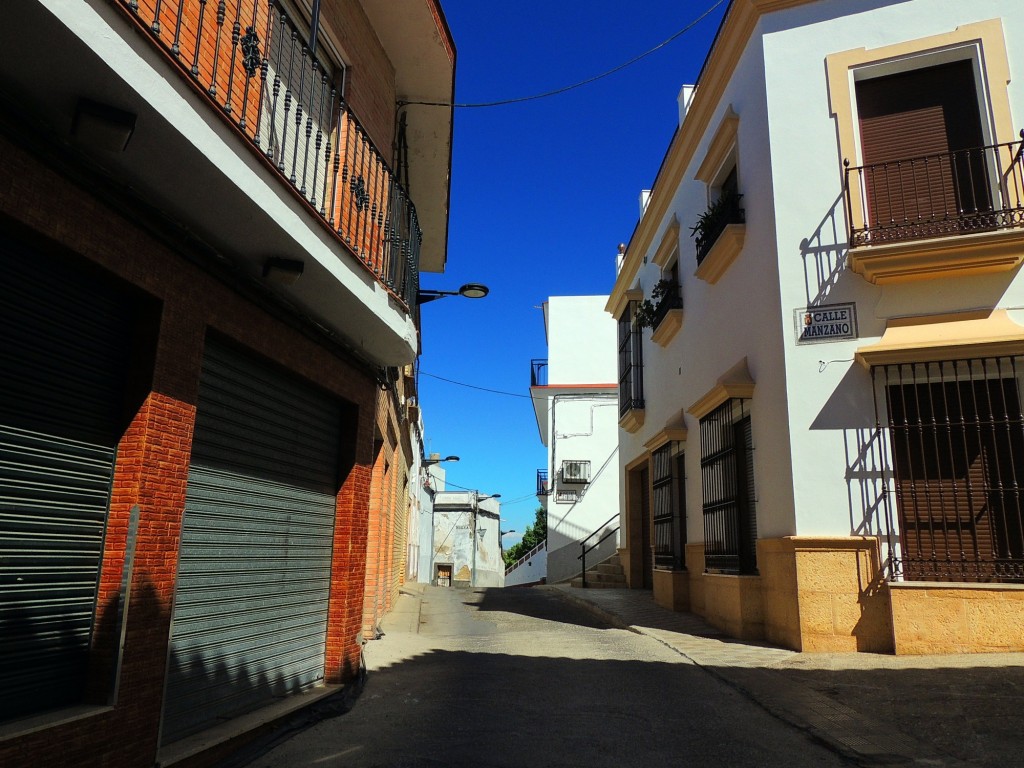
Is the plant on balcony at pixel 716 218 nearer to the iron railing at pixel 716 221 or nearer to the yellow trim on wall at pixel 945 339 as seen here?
the iron railing at pixel 716 221

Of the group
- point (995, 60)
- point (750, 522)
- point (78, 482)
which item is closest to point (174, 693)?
point (78, 482)

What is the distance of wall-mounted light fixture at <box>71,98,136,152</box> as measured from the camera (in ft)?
11.0

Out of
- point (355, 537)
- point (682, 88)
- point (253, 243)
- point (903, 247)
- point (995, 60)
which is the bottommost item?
point (355, 537)

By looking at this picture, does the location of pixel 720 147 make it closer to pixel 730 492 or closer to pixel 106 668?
pixel 730 492

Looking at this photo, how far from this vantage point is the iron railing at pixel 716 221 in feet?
31.4

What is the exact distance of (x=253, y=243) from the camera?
4.82 m

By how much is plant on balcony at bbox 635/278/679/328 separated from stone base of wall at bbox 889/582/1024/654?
672 centimetres

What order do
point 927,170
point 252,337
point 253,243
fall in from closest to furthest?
point 253,243
point 252,337
point 927,170

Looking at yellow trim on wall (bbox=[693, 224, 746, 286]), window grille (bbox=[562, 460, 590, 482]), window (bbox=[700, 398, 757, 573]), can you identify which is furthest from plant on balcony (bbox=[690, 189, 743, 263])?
window grille (bbox=[562, 460, 590, 482])

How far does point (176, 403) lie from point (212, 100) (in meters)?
1.66

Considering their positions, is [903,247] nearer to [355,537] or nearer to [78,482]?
[355,537]

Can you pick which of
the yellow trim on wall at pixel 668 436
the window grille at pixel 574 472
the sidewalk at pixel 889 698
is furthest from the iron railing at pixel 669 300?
the window grille at pixel 574 472

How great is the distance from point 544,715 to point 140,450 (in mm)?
3295

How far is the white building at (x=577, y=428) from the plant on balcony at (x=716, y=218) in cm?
1109
